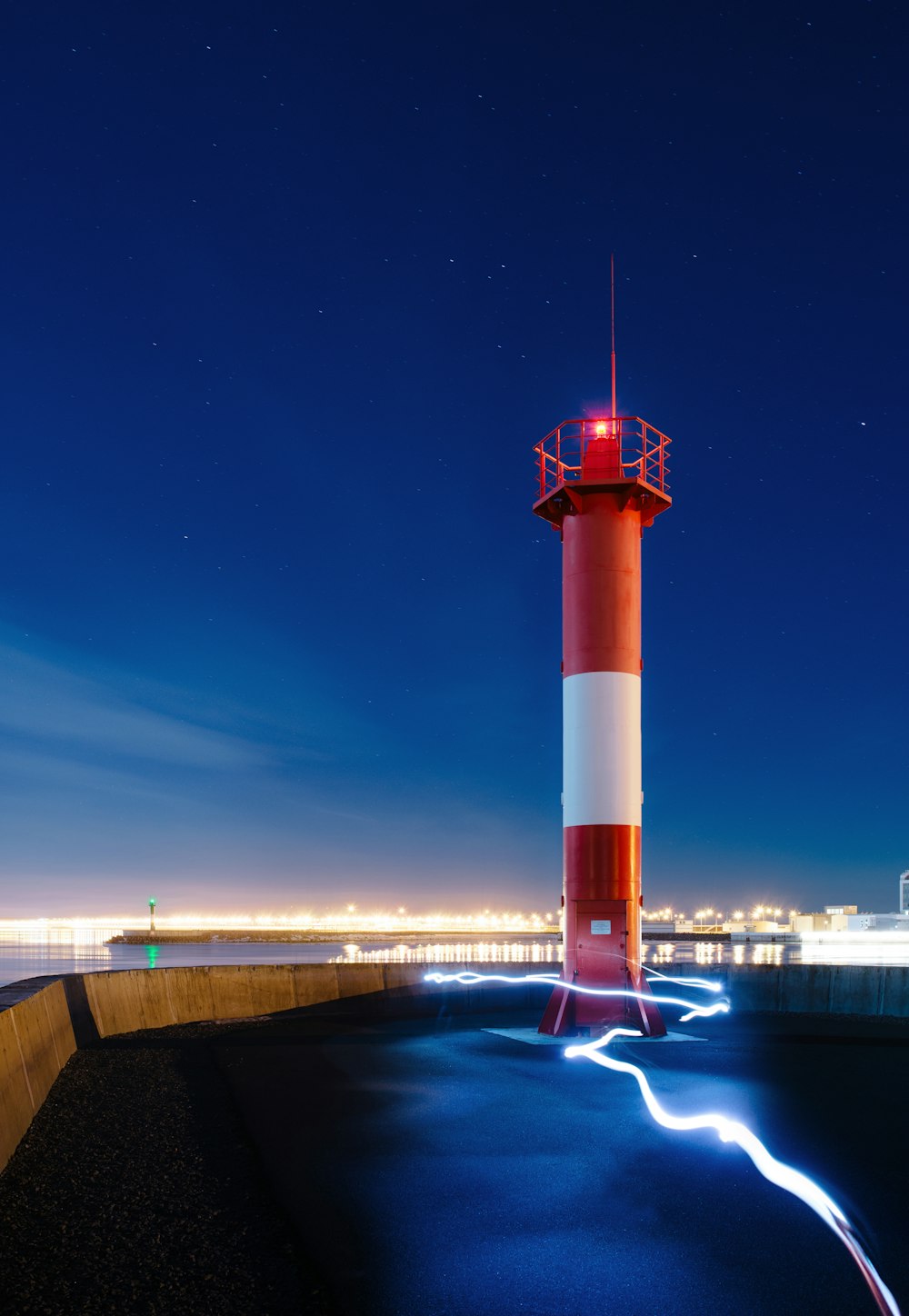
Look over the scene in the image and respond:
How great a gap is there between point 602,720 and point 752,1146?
8.63 meters

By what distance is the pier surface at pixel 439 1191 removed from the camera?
5.78 m

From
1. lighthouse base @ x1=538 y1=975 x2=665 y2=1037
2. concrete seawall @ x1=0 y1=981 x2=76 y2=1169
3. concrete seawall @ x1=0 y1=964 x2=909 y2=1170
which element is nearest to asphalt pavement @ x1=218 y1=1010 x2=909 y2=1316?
lighthouse base @ x1=538 y1=975 x2=665 y2=1037

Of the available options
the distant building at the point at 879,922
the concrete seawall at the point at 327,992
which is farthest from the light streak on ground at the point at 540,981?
the distant building at the point at 879,922

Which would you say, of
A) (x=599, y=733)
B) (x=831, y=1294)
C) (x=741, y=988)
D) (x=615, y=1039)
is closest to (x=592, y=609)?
(x=599, y=733)

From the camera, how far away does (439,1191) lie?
772 centimetres

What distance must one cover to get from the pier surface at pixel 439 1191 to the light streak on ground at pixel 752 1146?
0.10 meters

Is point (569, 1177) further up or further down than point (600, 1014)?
further up

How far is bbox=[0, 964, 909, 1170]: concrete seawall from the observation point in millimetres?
16688

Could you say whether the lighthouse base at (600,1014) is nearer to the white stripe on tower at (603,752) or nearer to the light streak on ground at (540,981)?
the white stripe on tower at (603,752)

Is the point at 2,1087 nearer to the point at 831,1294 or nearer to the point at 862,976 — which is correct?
the point at 831,1294

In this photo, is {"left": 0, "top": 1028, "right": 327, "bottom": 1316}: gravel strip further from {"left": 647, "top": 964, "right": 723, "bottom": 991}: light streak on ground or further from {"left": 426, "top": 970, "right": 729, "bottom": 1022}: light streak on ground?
{"left": 647, "top": 964, "right": 723, "bottom": 991}: light streak on ground

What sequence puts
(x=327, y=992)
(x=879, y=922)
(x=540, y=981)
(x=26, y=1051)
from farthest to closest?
(x=879, y=922) → (x=540, y=981) → (x=327, y=992) → (x=26, y=1051)

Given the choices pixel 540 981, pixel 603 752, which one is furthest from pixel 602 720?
pixel 540 981

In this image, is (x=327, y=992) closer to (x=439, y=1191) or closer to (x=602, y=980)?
(x=602, y=980)
